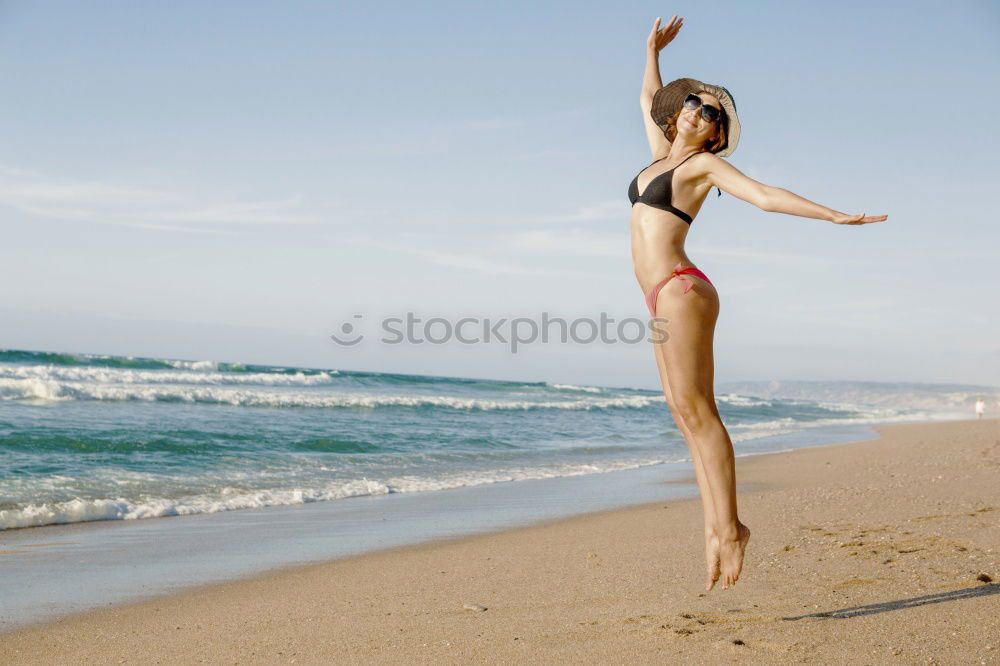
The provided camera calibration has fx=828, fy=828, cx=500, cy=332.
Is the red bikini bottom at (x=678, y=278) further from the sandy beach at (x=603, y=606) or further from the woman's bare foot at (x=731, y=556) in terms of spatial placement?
the sandy beach at (x=603, y=606)

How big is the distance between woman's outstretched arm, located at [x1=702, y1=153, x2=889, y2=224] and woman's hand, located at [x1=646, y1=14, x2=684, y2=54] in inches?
44.6

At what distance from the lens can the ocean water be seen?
886cm

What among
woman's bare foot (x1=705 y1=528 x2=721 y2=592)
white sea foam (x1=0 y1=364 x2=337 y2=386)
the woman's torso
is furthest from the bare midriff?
white sea foam (x1=0 y1=364 x2=337 y2=386)

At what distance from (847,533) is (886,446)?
11722 mm

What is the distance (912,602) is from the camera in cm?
402

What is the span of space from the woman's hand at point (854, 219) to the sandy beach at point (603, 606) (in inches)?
68.6

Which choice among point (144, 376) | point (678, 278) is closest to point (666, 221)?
point (678, 278)

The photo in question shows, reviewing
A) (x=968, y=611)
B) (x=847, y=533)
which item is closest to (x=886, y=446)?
(x=847, y=533)

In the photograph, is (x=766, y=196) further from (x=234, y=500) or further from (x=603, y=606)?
(x=234, y=500)

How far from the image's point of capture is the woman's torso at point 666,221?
3.36m

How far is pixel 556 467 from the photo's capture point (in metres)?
13.2

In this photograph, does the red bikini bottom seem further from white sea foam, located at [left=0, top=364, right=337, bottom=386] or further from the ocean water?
white sea foam, located at [left=0, top=364, right=337, bottom=386]

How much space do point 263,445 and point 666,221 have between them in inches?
443

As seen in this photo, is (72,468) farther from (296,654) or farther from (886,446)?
(886,446)
